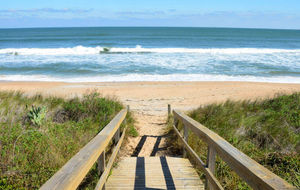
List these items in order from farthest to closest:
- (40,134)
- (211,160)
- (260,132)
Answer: (260,132) < (40,134) < (211,160)

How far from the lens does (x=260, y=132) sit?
609cm

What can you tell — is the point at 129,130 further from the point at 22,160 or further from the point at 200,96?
the point at 200,96

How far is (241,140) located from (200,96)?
26.3ft

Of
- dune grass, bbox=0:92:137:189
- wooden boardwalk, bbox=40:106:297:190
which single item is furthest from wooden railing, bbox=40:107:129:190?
dune grass, bbox=0:92:137:189

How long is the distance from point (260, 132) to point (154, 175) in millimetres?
2997

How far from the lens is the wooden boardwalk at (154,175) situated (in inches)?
148

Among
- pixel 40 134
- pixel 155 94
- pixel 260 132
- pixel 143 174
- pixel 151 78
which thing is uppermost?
pixel 151 78

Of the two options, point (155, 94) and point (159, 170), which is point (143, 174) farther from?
point (155, 94)

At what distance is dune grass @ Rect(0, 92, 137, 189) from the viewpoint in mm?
3798

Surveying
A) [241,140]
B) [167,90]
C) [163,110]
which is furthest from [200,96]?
[241,140]

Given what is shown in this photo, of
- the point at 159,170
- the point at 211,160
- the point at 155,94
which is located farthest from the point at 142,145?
the point at 155,94

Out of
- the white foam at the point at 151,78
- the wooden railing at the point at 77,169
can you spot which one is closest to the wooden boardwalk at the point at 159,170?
the wooden railing at the point at 77,169

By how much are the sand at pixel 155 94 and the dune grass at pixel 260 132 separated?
4.49ft

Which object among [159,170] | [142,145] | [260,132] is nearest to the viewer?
[159,170]
